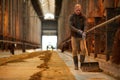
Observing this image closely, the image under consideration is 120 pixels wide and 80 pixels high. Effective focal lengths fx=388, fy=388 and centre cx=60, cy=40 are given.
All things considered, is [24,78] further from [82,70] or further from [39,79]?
[82,70]

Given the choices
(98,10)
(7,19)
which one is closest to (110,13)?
(98,10)

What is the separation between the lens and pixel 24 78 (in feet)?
27.3

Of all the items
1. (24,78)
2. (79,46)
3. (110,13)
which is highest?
(110,13)

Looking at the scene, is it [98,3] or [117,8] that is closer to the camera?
[117,8]

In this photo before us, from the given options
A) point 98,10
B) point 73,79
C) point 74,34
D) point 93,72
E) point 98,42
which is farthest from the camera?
point 98,10

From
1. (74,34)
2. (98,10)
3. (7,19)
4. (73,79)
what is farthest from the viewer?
(7,19)

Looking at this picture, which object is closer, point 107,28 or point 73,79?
point 73,79

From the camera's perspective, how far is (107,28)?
404 inches

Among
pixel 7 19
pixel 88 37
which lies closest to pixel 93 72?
pixel 88 37

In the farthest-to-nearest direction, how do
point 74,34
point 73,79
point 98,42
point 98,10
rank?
point 98,10 < point 98,42 < point 74,34 < point 73,79

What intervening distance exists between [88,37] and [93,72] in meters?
5.47

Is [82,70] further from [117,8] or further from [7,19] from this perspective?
[7,19]

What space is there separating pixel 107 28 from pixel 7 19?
69.3 ft

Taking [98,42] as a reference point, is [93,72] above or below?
below
